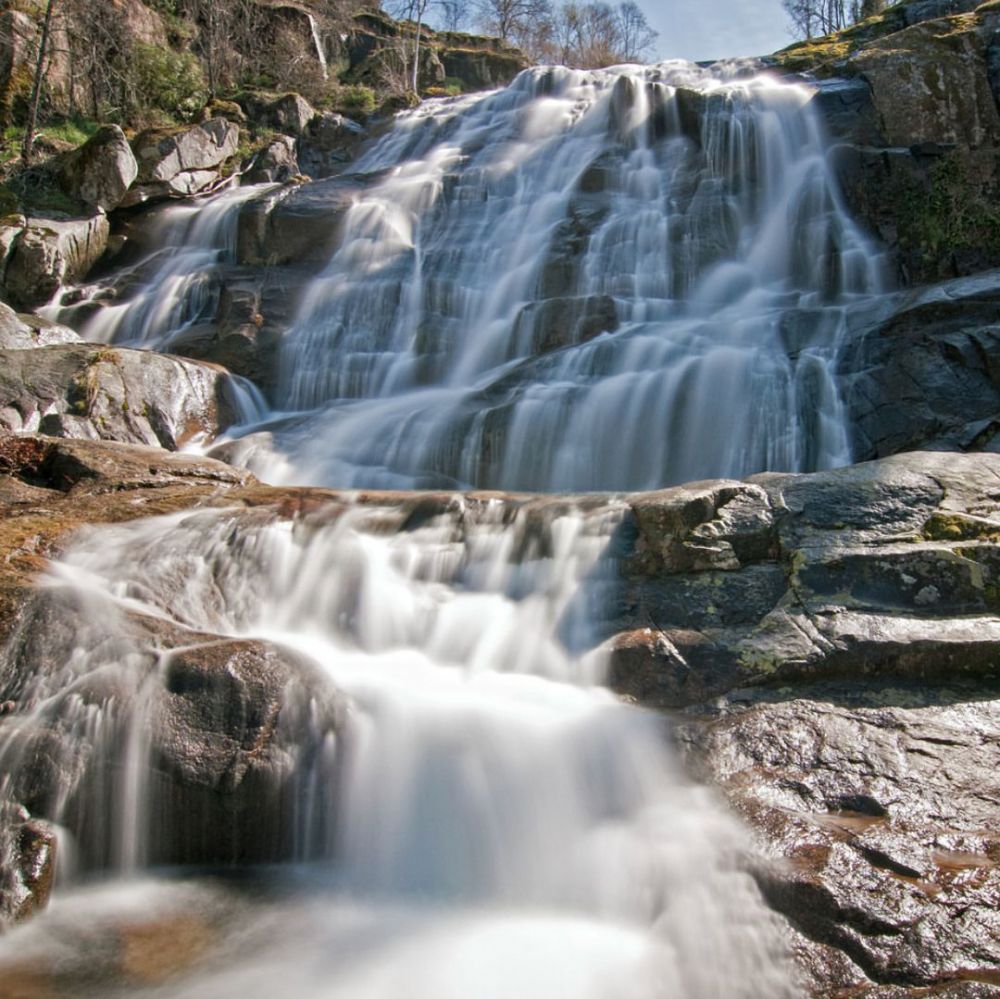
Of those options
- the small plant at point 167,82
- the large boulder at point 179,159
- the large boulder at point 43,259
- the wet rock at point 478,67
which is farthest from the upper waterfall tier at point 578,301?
→ the wet rock at point 478,67

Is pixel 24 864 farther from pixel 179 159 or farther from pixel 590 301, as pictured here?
pixel 179 159

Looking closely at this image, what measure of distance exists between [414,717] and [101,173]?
1477cm

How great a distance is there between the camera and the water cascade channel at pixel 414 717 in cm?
302

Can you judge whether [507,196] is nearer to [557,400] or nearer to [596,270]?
[596,270]

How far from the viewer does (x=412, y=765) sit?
3.82 m

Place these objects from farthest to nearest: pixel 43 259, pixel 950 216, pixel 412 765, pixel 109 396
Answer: pixel 43 259 < pixel 950 216 < pixel 109 396 < pixel 412 765

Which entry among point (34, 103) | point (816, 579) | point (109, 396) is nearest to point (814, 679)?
point (816, 579)

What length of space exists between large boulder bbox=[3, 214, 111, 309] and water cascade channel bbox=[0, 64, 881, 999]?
6.06 meters

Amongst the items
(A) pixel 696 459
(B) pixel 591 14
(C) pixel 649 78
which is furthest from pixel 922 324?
(B) pixel 591 14

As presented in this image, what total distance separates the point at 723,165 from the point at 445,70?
17.7m

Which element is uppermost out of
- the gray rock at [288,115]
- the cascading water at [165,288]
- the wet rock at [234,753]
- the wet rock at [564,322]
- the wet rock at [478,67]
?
the wet rock at [478,67]

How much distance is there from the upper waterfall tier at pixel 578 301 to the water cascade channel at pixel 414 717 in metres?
0.06

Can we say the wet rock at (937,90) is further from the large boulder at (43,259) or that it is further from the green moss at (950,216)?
the large boulder at (43,259)

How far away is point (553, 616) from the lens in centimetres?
464
